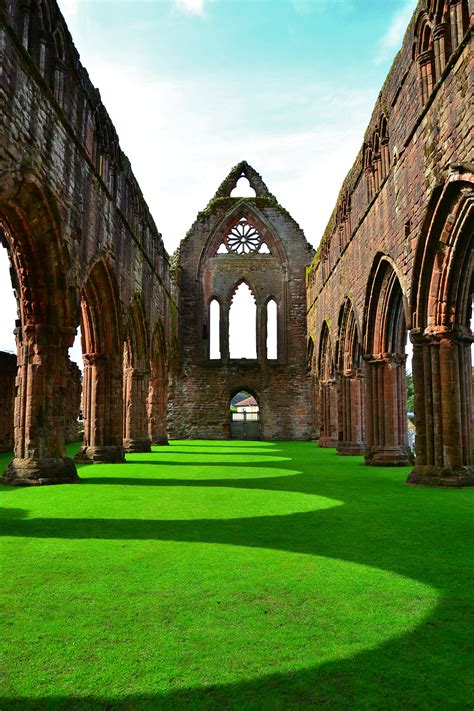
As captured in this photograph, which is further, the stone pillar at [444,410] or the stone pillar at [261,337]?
the stone pillar at [261,337]

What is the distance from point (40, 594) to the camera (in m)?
3.10

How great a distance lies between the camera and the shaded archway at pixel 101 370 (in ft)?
38.8

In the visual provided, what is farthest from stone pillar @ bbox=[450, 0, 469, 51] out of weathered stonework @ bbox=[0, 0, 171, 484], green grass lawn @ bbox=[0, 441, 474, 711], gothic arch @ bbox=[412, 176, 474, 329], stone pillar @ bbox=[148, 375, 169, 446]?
stone pillar @ bbox=[148, 375, 169, 446]

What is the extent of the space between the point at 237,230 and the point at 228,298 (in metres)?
3.10

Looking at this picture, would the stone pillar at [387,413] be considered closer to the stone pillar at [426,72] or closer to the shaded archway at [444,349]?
the shaded archway at [444,349]

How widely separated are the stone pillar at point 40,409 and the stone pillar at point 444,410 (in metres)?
4.96

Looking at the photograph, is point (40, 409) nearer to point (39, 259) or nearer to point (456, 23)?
point (39, 259)

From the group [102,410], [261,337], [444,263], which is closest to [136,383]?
[102,410]

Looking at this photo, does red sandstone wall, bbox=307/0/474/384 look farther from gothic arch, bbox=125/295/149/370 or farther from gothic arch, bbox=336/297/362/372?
gothic arch, bbox=125/295/149/370

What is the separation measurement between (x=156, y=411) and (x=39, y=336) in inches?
430

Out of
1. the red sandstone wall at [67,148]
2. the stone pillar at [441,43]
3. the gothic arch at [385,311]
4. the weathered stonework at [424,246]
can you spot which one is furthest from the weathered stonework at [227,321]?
the stone pillar at [441,43]

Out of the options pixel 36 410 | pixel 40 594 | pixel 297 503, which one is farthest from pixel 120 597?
pixel 36 410

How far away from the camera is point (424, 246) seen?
827 centimetres

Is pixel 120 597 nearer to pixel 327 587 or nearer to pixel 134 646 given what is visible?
pixel 134 646
